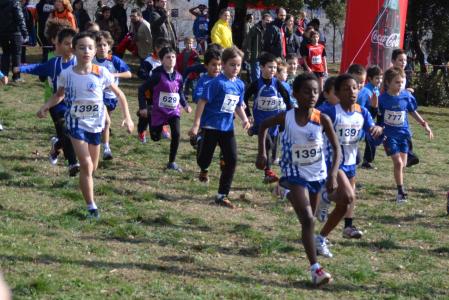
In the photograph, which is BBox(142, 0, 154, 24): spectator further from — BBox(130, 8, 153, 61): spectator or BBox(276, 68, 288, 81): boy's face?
BBox(276, 68, 288, 81): boy's face

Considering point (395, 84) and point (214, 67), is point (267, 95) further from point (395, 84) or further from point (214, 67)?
point (395, 84)

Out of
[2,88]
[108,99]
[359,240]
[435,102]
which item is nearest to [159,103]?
[108,99]

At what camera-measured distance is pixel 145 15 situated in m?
22.4

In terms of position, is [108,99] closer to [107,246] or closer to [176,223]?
[176,223]

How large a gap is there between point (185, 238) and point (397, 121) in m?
3.63

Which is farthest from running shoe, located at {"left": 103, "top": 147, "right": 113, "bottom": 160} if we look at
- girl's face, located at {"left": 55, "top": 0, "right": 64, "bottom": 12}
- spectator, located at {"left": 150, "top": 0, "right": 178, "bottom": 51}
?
spectator, located at {"left": 150, "top": 0, "right": 178, "bottom": 51}

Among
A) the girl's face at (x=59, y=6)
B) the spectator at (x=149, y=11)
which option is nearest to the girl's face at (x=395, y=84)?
the girl's face at (x=59, y=6)

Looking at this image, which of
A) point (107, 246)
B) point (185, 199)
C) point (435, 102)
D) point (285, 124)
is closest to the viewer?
point (285, 124)

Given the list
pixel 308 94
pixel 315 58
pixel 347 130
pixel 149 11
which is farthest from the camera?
pixel 149 11

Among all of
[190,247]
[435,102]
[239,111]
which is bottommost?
[435,102]

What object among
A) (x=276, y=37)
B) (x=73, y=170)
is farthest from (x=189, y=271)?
(x=276, y=37)

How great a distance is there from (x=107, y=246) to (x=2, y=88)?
35.3ft

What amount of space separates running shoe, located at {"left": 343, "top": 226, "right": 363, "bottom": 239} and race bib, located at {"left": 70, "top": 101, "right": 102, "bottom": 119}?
8.49ft

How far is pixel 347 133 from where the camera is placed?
787 centimetres
